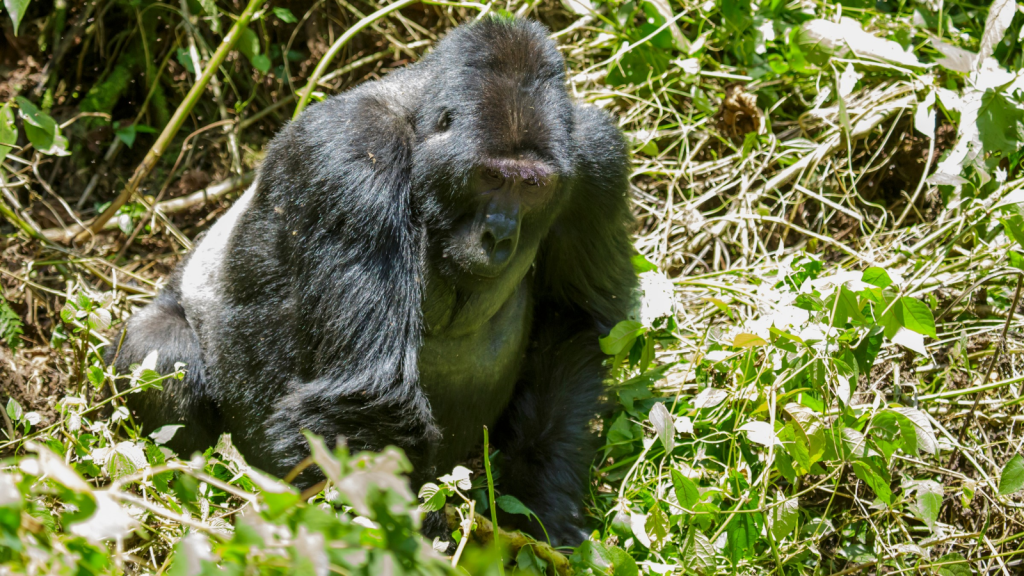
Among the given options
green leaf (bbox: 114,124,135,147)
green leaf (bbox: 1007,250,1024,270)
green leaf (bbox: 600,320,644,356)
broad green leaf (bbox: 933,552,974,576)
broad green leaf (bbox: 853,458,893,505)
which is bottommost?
broad green leaf (bbox: 933,552,974,576)

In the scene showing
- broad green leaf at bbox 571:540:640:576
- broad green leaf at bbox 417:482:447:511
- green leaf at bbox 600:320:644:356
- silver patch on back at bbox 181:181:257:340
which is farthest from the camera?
silver patch on back at bbox 181:181:257:340

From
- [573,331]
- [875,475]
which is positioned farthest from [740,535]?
[573,331]

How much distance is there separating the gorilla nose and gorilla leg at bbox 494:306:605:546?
841 millimetres

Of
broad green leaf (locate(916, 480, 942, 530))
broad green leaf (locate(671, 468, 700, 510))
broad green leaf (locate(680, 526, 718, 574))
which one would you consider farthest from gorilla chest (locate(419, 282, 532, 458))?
broad green leaf (locate(916, 480, 942, 530))

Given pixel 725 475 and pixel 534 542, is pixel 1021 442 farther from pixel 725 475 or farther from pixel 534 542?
pixel 534 542

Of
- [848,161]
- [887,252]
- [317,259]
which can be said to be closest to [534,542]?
[317,259]

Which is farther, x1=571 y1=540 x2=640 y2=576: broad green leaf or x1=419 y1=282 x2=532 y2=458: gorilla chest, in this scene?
x1=419 y1=282 x2=532 y2=458: gorilla chest

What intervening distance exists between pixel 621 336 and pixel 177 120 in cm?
265

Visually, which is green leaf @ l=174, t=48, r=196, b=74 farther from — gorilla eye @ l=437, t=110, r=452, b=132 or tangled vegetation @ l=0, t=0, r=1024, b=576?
gorilla eye @ l=437, t=110, r=452, b=132

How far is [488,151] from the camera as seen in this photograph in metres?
2.76

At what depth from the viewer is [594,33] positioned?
17.5ft

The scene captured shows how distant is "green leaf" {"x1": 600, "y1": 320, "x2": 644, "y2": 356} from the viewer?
3252 millimetres

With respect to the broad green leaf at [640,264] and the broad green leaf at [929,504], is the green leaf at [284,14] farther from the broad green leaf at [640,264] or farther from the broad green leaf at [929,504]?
the broad green leaf at [929,504]

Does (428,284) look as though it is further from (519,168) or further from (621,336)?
(621,336)
